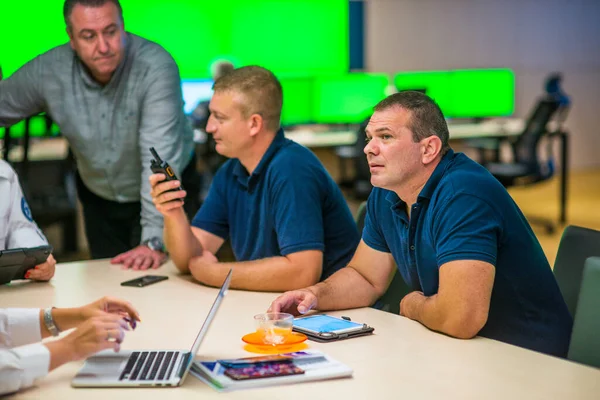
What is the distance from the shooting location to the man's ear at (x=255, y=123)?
8.42 ft

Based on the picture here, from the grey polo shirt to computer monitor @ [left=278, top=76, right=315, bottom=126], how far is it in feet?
13.9

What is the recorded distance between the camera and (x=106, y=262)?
283cm

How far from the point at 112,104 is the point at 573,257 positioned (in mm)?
1777

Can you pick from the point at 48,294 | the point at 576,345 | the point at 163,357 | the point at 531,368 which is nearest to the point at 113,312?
the point at 163,357

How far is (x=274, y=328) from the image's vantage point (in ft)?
5.87

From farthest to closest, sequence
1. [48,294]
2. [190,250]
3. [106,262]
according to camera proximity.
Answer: [106,262] < [190,250] < [48,294]

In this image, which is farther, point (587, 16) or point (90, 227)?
point (587, 16)

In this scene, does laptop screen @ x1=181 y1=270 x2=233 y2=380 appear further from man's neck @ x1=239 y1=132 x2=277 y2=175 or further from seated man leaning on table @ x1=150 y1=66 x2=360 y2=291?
man's neck @ x1=239 y1=132 x2=277 y2=175

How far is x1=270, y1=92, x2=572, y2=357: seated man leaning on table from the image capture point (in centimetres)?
182

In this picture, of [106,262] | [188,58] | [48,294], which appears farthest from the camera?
[188,58]

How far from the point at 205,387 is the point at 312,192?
104 cm

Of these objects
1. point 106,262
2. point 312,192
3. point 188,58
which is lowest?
point 106,262

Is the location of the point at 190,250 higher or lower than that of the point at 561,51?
lower

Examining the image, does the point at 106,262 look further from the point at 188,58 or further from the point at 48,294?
the point at 188,58
